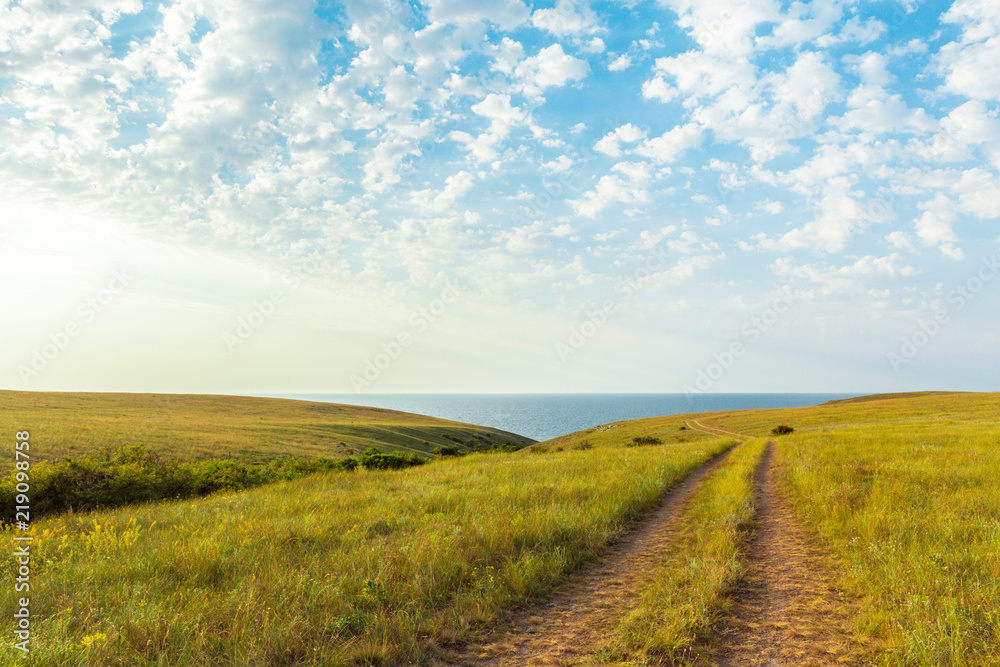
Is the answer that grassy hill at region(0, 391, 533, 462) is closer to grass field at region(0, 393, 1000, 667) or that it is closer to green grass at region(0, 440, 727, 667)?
green grass at region(0, 440, 727, 667)

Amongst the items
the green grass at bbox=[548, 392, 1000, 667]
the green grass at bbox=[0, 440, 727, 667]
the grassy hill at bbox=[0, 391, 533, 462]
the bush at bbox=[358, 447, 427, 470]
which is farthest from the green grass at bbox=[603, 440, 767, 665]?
the grassy hill at bbox=[0, 391, 533, 462]

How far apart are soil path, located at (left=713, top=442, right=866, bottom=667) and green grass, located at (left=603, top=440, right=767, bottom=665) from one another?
0.23 metres

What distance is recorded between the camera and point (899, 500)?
10.0m

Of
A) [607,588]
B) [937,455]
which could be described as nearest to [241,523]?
[607,588]

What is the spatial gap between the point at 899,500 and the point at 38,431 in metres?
45.1

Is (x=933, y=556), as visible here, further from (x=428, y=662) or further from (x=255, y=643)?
(x=255, y=643)

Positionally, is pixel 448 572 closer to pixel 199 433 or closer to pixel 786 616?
pixel 786 616

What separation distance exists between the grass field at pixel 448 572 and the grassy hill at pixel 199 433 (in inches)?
1018

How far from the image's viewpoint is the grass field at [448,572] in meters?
4.81

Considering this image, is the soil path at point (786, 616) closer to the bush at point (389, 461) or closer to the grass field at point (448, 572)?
the grass field at point (448, 572)

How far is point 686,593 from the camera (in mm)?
6137

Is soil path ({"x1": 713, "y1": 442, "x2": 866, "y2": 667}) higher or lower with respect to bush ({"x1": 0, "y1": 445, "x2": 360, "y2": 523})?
higher

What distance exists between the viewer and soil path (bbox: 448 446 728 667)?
4.96m

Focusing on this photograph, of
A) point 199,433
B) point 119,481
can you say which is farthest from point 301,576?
point 199,433
